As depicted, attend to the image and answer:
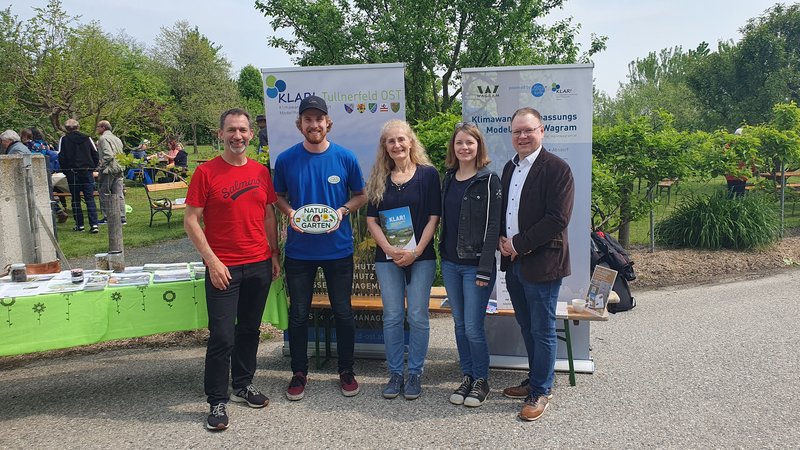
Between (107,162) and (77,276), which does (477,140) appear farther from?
(107,162)

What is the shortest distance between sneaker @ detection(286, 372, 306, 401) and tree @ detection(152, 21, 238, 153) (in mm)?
30397

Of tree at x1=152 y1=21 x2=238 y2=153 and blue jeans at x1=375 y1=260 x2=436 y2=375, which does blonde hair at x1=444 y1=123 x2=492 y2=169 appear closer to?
blue jeans at x1=375 y1=260 x2=436 y2=375

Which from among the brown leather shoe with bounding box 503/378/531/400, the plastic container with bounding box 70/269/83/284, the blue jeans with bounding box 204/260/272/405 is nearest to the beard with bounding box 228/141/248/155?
the blue jeans with bounding box 204/260/272/405

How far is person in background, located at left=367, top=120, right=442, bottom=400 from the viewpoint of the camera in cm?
400

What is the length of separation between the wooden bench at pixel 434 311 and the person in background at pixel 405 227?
391 mm

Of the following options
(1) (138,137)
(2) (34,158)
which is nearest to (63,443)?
(2) (34,158)

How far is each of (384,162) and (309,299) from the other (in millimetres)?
1111

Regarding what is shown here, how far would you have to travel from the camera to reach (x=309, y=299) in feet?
13.9

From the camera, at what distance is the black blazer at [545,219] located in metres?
3.62

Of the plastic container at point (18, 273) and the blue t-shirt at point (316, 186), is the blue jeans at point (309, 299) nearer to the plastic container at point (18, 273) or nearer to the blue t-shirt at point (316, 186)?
the blue t-shirt at point (316, 186)

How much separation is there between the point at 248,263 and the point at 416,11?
9.78m

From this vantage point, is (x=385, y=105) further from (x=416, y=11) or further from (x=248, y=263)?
(x=416, y=11)

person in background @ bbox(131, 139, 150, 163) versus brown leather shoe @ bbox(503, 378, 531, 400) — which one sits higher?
person in background @ bbox(131, 139, 150, 163)

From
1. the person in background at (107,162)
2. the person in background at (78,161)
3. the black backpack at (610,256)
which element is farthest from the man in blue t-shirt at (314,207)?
the person in background at (78,161)
